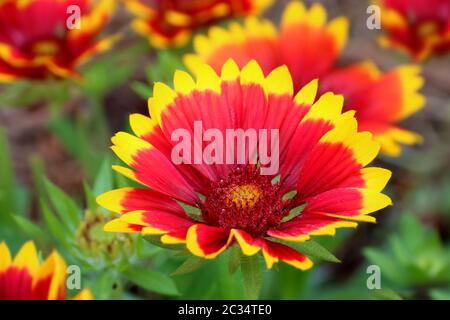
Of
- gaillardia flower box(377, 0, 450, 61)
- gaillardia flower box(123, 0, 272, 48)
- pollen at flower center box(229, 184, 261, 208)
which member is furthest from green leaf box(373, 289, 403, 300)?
gaillardia flower box(123, 0, 272, 48)

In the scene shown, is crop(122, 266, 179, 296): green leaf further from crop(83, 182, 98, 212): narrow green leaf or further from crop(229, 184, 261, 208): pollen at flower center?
crop(229, 184, 261, 208): pollen at flower center

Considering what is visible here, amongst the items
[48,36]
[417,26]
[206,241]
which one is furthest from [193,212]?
[417,26]

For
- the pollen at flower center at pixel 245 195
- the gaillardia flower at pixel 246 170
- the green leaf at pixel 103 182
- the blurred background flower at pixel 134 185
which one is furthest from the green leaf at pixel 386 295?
the green leaf at pixel 103 182

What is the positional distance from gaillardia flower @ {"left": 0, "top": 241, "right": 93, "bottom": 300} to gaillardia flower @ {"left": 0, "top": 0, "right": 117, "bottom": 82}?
536 mm

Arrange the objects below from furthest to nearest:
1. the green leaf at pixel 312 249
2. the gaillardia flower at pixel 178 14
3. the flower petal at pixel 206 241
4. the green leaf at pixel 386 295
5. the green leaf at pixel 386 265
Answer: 1. the gaillardia flower at pixel 178 14
2. the green leaf at pixel 386 265
3. the green leaf at pixel 386 295
4. the green leaf at pixel 312 249
5. the flower petal at pixel 206 241

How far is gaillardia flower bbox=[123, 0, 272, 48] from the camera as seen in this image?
→ 6.53 ft

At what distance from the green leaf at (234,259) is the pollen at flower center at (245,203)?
0.19 feet

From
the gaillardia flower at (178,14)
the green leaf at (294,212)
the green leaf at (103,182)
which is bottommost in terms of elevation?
the green leaf at (294,212)

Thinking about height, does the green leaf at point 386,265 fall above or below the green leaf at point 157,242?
above

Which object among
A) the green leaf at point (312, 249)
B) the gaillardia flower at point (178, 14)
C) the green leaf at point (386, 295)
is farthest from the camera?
the gaillardia flower at point (178, 14)

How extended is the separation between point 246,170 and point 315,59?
644 mm

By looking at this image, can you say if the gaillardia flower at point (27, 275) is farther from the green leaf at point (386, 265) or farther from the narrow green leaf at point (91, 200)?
the green leaf at point (386, 265)

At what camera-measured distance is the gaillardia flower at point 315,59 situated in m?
1.87

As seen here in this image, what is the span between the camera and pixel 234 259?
1.21 metres
